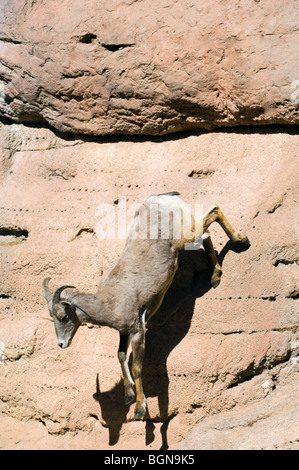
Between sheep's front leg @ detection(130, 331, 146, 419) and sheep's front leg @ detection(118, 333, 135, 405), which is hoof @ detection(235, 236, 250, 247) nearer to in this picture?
sheep's front leg @ detection(130, 331, 146, 419)

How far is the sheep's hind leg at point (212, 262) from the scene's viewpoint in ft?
21.4

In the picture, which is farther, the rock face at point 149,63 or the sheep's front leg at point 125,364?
the rock face at point 149,63

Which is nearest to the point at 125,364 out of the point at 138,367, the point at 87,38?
the point at 138,367

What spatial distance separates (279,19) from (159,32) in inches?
46.0

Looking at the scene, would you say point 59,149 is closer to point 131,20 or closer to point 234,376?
point 131,20

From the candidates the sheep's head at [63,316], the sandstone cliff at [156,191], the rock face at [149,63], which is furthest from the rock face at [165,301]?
the sheep's head at [63,316]

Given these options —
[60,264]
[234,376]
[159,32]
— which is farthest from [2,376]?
[159,32]

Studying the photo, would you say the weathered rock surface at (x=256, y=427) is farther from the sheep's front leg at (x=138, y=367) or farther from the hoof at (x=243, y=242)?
the hoof at (x=243, y=242)

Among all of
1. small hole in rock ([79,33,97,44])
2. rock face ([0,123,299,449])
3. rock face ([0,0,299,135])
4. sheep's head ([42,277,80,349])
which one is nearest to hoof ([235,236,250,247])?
rock face ([0,123,299,449])

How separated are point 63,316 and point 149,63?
2664 mm

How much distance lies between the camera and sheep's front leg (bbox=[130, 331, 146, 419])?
6.24 meters

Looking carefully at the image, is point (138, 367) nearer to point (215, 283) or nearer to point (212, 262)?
point (215, 283)

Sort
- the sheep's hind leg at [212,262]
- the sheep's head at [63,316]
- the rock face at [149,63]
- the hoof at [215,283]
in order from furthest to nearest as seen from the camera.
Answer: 1. the rock face at [149,63]
2. the hoof at [215,283]
3. the sheep's hind leg at [212,262]
4. the sheep's head at [63,316]
